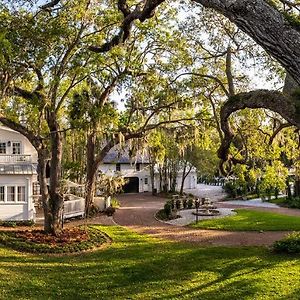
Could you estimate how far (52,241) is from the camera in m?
16.4

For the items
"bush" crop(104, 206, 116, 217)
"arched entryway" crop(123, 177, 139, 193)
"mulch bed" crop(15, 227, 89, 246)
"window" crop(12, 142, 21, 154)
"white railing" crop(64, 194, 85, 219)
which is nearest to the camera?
"mulch bed" crop(15, 227, 89, 246)

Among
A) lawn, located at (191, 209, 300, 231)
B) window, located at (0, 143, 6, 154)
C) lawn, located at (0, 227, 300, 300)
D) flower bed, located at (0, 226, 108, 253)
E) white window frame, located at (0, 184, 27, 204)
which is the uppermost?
window, located at (0, 143, 6, 154)

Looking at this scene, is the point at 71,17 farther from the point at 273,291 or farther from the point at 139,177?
the point at 139,177

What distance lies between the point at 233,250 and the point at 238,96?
11863mm

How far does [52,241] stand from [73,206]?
726 centimetres

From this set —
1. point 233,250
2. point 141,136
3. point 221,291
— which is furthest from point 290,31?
point 141,136

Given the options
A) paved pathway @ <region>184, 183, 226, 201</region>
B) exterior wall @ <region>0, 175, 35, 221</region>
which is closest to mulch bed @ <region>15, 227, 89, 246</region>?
exterior wall @ <region>0, 175, 35, 221</region>

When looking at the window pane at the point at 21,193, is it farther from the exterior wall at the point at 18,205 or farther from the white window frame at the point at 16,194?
the exterior wall at the point at 18,205

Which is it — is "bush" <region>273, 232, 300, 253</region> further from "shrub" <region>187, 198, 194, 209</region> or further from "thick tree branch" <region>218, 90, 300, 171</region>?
"shrub" <region>187, 198, 194, 209</region>

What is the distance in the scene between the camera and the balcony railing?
878 inches

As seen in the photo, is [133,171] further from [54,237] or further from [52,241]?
[52,241]

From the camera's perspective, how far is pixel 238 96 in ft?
17.6

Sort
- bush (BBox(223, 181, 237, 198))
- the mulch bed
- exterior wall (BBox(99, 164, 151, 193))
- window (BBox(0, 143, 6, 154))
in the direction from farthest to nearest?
exterior wall (BBox(99, 164, 151, 193)) → bush (BBox(223, 181, 237, 198)) → window (BBox(0, 143, 6, 154)) → the mulch bed

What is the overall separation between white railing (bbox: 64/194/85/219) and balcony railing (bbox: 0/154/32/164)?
3.01 metres
